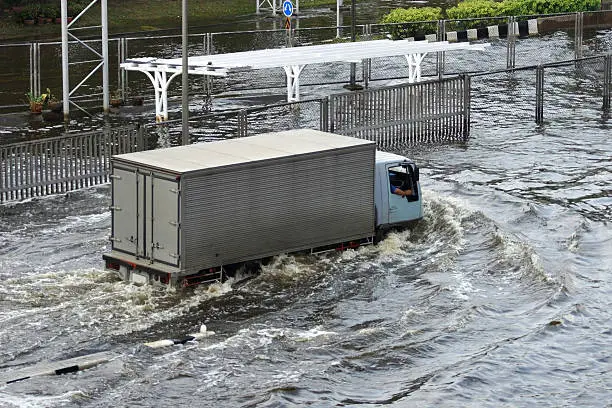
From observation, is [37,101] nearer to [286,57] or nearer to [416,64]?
[286,57]

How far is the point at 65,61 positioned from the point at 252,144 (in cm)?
1571

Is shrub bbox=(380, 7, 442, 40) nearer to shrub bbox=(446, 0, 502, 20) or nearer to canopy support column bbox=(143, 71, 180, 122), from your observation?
shrub bbox=(446, 0, 502, 20)

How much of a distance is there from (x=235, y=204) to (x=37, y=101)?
20034 mm

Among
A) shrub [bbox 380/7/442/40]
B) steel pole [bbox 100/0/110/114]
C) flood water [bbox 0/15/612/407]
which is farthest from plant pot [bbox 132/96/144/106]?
shrub [bbox 380/7/442/40]

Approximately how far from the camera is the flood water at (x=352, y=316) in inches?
799

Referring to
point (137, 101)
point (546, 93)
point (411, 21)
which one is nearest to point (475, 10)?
point (411, 21)

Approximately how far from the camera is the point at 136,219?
80.9 feet

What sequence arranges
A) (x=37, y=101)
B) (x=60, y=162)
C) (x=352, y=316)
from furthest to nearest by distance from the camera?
(x=37, y=101) < (x=60, y=162) < (x=352, y=316)

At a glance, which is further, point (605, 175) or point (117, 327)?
point (605, 175)

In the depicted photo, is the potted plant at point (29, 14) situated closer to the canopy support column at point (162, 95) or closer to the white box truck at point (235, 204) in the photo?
the canopy support column at point (162, 95)

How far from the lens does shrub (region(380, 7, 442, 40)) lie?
56.2 meters

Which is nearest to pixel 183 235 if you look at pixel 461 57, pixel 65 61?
pixel 65 61

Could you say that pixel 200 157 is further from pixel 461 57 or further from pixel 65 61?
pixel 461 57

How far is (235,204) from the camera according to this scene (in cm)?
2478
